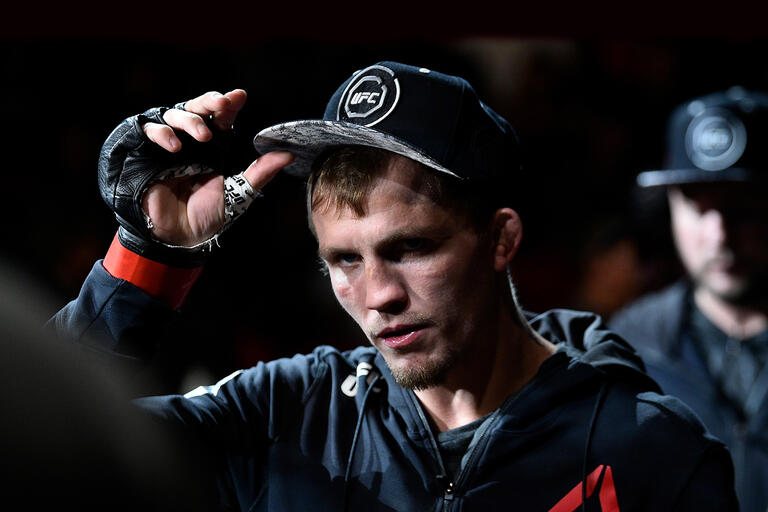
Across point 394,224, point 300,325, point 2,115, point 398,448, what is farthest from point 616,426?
point 2,115

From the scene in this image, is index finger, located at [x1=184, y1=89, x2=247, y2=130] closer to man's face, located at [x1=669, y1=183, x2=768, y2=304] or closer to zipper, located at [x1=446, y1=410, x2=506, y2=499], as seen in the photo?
zipper, located at [x1=446, y1=410, x2=506, y2=499]

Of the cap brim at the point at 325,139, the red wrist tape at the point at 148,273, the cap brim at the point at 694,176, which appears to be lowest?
the red wrist tape at the point at 148,273

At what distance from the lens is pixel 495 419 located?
1.55 m

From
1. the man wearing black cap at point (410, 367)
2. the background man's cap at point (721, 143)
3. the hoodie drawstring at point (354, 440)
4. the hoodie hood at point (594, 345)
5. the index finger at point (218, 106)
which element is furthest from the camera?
the background man's cap at point (721, 143)

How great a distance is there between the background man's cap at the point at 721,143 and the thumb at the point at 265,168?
179 centimetres

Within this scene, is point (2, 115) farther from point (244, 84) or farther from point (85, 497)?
point (85, 497)

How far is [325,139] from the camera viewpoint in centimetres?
150

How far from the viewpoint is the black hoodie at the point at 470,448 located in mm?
1467

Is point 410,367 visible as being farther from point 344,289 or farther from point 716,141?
point 716,141

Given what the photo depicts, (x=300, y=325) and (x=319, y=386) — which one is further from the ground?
(x=319, y=386)

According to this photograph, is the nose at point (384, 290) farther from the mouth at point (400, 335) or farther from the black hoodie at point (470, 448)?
the black hoodie at point (470, 448)

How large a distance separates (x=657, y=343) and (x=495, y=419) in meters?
1.48

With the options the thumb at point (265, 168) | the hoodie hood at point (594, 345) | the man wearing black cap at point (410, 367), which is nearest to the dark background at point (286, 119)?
the thumb at point (265, 168)

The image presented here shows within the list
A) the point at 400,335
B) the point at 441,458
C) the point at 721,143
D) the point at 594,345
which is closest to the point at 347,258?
the point at 400,335
